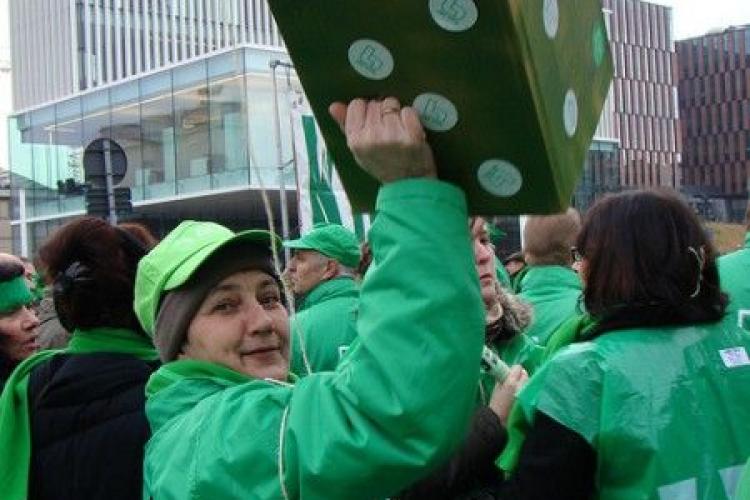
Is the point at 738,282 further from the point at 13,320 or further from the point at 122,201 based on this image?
the point at 122,201

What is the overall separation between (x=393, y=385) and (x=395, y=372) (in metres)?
0.02

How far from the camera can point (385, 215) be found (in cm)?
148

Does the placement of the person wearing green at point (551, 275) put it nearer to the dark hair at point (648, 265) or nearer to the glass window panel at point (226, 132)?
the dark hair at point (648, 265)

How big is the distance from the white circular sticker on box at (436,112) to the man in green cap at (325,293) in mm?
2750

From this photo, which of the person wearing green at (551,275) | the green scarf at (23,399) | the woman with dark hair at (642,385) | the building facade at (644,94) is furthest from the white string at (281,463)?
the building facade at (644,94)

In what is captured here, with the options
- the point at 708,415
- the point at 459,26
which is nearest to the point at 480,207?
the point at 459,26

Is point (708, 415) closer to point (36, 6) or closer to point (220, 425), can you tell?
point (220, 425)

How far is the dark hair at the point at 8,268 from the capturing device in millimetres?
3938

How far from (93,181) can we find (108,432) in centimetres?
761

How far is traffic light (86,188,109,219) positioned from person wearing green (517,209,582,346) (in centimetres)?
629

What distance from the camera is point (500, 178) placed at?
1475mm

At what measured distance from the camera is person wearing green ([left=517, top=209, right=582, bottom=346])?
409cm

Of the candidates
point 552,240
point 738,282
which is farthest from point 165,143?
point 738,282

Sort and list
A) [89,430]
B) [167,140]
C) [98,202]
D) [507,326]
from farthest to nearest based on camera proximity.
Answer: [167,140], [98,202], [507,326], [89,430]
